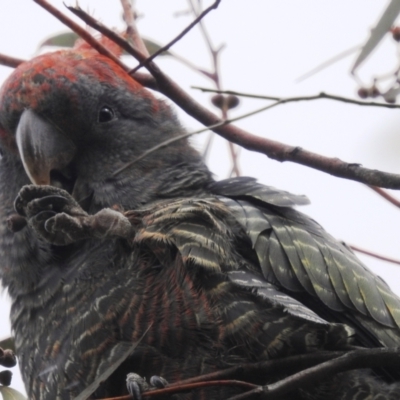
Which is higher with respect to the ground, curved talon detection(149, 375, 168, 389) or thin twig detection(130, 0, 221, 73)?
thin twig detection(130, 0, 221, 73)

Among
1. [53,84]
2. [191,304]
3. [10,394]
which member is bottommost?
[10,394]

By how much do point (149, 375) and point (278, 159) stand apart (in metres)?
0.81

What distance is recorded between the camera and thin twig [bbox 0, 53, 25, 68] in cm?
287

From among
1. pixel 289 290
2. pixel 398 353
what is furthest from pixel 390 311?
pixel 398 353

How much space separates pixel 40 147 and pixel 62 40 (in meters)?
0.74

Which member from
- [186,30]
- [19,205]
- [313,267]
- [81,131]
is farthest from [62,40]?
[313,267]

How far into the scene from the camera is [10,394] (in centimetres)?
277

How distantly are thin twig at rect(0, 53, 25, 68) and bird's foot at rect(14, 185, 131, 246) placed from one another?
22.6 inches

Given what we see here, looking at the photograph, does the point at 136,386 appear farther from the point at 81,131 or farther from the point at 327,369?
the point at 81,131

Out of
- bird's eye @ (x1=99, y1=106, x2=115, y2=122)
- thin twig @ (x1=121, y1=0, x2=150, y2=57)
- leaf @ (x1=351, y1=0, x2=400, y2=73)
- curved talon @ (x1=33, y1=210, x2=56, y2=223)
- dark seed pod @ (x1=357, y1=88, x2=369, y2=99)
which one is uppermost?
leaf @ (x1=351, y1=0, x2=400, y2=73)

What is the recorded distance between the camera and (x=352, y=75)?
2.69 metres

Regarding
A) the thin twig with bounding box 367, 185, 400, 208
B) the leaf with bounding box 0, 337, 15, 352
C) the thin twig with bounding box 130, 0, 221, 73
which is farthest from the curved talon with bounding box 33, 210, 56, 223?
the thin twig with bounding box 367, 185, 400, 208

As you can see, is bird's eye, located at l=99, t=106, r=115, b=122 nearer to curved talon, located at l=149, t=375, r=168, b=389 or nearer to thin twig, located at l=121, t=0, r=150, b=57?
thin twig, located at l=121, t=0, r=150, b=57

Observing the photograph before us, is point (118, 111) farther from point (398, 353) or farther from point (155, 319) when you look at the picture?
point (398, 353)
